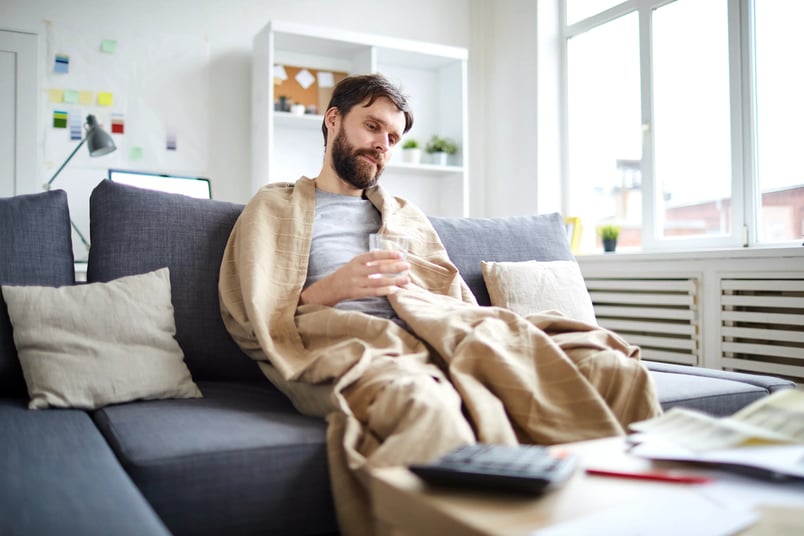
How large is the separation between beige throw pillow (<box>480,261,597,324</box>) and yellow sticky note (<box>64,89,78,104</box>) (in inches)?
101

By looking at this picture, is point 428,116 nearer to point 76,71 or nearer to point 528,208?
point 528,208

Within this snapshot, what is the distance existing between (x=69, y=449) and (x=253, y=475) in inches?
11.5

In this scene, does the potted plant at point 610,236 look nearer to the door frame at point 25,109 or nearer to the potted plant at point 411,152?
the potted plant at point 411,152

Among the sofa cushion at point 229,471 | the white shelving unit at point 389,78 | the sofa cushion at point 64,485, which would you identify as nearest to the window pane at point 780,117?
the white shelving unit at point 389,78

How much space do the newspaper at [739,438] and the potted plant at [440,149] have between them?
3306mm

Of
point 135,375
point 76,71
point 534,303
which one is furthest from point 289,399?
point 76,71

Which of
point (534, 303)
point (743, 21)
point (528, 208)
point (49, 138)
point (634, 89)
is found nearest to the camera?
point (534, 303)

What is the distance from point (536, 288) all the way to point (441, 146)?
7.82 feet

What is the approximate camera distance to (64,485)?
92 cm

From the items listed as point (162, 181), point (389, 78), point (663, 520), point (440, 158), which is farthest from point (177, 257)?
point (440, 158)

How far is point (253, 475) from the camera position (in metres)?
1.10

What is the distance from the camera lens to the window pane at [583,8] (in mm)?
4102

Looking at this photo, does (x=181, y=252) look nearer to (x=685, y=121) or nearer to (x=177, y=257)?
(x=177, y=257)

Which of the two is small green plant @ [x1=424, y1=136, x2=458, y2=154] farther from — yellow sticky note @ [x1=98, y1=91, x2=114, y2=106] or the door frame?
the door frame
